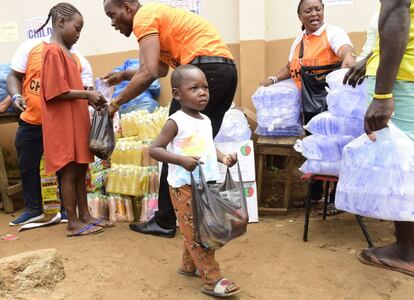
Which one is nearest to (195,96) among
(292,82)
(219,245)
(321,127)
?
(219,245)

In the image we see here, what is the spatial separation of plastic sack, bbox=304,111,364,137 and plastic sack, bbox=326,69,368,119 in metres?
0.04

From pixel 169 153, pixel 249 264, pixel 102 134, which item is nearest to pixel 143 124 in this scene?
pixel 102 134

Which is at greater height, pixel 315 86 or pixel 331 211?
pixel 315 86

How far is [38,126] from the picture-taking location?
4.07m

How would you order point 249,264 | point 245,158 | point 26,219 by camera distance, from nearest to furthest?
point 249,264, point 245,158, point 26,219

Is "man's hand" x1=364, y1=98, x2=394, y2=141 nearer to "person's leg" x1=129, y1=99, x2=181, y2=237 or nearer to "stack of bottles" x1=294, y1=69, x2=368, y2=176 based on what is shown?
"stack of bottles" x1=294, y1=69, x2=368, y2=176

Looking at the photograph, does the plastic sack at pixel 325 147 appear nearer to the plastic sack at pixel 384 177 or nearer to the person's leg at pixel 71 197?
the plastic sack at pixel 384 177

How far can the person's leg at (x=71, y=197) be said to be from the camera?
3.58 meters

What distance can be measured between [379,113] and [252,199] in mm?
1705

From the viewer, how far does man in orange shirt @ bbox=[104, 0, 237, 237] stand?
3.06 metres

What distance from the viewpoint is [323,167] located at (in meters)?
3.32

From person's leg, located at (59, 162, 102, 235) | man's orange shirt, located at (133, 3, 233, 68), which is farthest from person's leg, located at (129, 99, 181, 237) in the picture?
man's orange shirt, located at (133, 3, 233, 68)

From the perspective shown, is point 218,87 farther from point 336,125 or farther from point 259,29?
point 259,29

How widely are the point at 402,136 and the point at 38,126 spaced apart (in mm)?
3029
